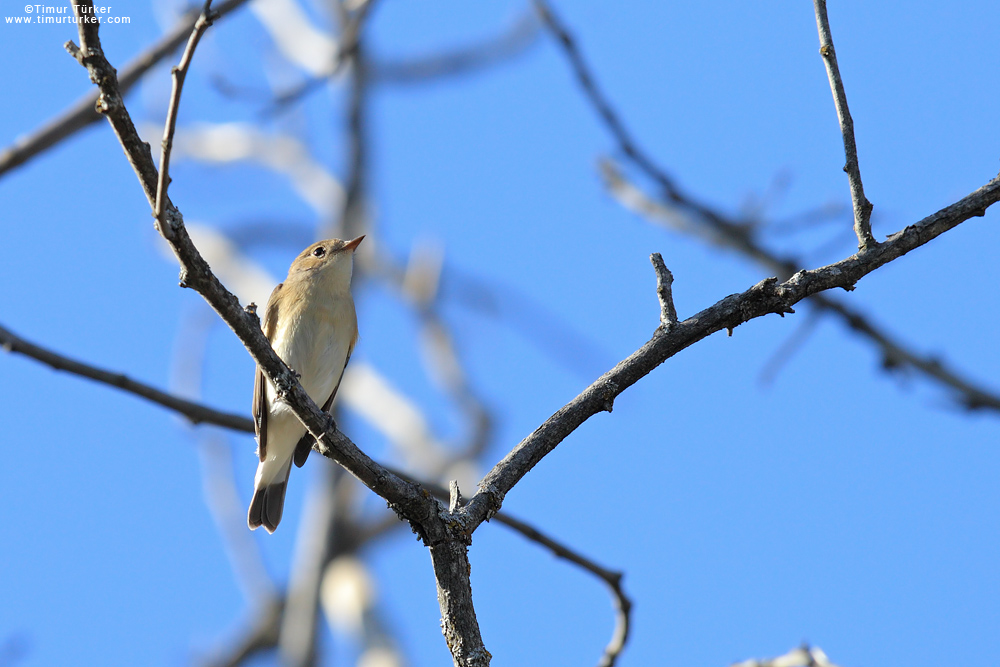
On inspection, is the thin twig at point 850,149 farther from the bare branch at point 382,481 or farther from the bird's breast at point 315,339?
the bird's breast at point 315,339

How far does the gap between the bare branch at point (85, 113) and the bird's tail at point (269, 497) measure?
3060 mm

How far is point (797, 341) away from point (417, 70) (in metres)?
10.3

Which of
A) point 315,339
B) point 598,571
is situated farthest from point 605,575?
point 315,339

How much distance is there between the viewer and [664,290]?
2.65m

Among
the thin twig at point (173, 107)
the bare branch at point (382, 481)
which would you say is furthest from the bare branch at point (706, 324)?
the thin twig at point (173, 107)

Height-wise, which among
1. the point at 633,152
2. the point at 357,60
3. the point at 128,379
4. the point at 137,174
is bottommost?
the point at 137,174

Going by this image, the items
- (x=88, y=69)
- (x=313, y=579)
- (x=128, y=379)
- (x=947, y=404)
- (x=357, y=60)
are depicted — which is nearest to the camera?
(x=88, y=69)

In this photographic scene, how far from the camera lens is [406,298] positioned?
51.7 ft

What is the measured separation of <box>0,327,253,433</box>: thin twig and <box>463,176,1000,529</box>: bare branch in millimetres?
1519

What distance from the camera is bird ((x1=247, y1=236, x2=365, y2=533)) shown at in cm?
556

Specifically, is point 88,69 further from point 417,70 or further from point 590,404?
point 417,70

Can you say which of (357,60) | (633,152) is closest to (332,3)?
(357,60)

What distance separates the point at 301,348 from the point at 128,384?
2.21 meters

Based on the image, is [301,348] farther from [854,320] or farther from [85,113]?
[854,320]
